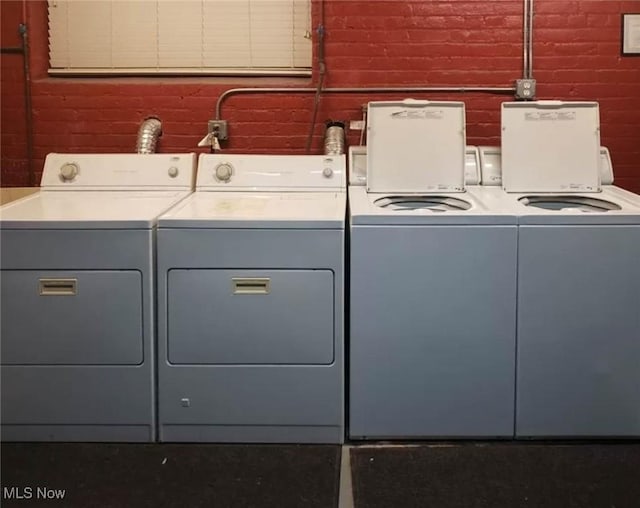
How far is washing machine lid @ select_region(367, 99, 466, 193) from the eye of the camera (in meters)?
3.52

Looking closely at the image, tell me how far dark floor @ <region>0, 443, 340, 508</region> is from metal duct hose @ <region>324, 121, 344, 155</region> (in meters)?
1.50

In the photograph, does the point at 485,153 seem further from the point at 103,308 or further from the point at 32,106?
the point at 32,106

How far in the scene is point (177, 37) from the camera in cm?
414

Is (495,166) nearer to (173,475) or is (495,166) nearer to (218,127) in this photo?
(218,127)

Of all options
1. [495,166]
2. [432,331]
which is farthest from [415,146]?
[432,331]

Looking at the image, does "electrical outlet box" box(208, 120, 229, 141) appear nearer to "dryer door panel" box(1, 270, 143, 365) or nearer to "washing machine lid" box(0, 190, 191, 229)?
"washing machine lid" box(0, 190, 191, 229)

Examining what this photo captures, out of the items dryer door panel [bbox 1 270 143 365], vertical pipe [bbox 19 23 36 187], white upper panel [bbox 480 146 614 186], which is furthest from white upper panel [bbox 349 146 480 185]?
vertical pipe [bbox 19 23 36 187]

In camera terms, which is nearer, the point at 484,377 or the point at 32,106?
the point at 484,377

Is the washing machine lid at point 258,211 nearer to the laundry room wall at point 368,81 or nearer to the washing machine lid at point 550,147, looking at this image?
the laundry room wall at point 368,81

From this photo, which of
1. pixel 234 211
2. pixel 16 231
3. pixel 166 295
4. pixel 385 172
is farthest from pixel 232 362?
pixel 385 172

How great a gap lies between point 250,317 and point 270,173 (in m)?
0.91

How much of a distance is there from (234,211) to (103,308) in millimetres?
618

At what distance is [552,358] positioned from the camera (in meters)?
2.96

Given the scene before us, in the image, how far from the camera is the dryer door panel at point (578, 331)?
2.90 metres
